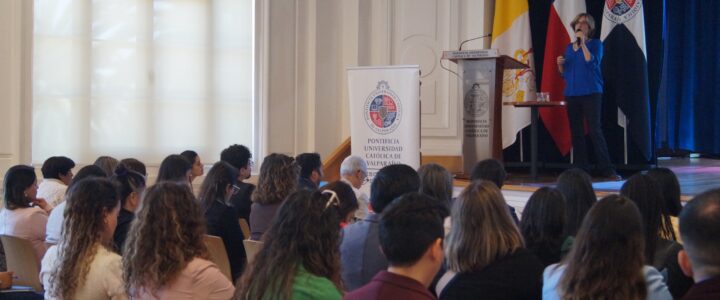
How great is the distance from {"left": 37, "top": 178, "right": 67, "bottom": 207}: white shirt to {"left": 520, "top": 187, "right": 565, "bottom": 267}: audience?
321cm

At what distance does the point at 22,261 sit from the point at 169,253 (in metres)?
A: 1.79

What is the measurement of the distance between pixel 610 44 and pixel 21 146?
597 centimetres

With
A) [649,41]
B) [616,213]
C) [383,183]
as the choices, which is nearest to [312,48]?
[649,41]

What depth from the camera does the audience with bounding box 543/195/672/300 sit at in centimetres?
201

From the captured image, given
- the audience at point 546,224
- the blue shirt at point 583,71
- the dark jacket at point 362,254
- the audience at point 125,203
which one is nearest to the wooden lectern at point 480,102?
the blue shirt at point 583,71

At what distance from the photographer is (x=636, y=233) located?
2033 millimetres

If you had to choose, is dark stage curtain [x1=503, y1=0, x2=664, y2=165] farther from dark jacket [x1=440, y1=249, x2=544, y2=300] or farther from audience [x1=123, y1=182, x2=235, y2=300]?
audience [x1=123, y1=182, x2=235, y2=300]

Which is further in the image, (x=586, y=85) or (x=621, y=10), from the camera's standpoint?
(x=621, y=10)

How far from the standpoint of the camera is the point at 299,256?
2.11 meters

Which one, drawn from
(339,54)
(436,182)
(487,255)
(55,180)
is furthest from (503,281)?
(339,54)

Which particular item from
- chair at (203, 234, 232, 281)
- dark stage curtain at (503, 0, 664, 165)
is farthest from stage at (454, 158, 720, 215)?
chair at (203, 234, 232, 281)

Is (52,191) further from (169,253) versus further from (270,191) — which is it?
(169,253)

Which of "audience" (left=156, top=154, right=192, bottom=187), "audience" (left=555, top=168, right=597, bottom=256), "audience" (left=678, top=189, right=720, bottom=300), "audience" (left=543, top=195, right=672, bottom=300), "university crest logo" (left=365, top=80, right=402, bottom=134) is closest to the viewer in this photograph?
"audience" (left=678, top=189, right=720, bottom=300)

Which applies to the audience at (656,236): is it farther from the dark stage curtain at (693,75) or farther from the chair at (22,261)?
the dark stage curtain at (693,75)
